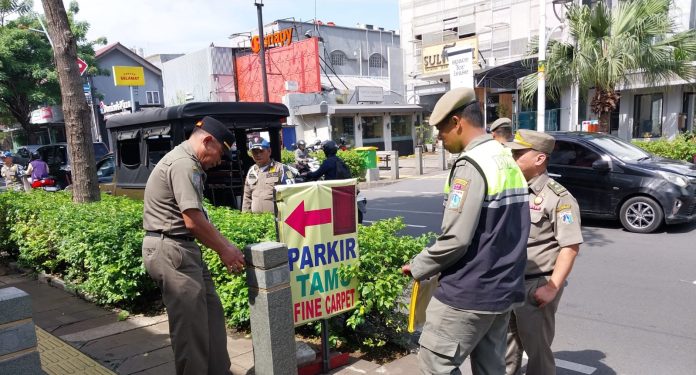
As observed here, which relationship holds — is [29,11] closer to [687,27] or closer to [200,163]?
[200,163]

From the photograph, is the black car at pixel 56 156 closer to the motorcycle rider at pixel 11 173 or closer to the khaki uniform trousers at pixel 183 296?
the motorcycle rider at pixel 11 173

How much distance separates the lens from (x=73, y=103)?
646cm

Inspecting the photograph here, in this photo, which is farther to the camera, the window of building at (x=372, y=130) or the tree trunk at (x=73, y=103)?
the window of building at (x=372, y=130)

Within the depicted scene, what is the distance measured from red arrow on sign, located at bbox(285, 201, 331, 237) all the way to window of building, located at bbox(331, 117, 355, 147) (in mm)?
20381

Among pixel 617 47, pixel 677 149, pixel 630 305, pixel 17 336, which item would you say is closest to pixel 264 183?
pixel 17 336

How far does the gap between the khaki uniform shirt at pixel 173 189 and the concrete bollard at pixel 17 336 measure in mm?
831

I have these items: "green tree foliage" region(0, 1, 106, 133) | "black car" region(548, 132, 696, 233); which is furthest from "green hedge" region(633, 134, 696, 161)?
"green tree foliage" region(0, 1, 106, 133)

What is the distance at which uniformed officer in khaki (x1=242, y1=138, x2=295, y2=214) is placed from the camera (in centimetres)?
571

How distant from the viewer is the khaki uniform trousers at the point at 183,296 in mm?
3084

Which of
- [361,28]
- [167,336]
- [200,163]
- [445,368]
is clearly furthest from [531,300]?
[361,28]

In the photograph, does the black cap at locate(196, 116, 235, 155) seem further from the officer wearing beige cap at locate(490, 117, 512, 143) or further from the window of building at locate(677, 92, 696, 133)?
the window of building at locate(677, 92, 696, 133)

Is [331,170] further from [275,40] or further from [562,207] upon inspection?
[275,40]

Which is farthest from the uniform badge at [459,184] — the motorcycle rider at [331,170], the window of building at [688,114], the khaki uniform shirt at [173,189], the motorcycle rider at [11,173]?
the window of building at [688,114]

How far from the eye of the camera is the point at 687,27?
1778cm
